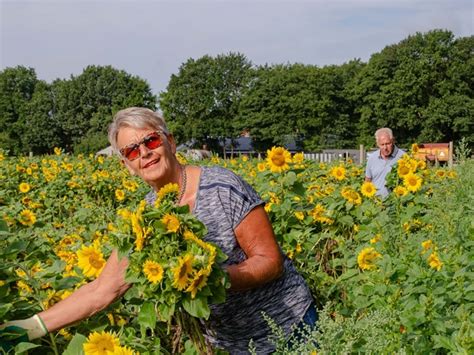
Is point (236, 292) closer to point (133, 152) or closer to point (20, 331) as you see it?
point (133, 152)

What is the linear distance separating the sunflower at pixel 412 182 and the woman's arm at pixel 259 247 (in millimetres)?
2708

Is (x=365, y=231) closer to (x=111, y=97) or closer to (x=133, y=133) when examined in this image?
(x=133, y=133)

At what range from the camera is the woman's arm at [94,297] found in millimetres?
1819

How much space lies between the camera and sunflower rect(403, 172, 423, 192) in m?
4.53

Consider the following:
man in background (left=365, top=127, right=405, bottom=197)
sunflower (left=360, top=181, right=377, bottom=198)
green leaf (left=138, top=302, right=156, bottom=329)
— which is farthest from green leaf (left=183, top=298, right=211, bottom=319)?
man in background (left=365, top=127, right=405, bottom=197)

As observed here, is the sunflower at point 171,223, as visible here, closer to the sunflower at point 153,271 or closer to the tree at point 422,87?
the sunflower at point 153,271

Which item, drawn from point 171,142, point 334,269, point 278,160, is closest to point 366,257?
point 334,269

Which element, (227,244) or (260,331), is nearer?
(227,244)

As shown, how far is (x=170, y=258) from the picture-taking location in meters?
1.47

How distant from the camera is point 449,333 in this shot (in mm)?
1979

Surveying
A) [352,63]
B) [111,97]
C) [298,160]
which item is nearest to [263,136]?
[352,63]

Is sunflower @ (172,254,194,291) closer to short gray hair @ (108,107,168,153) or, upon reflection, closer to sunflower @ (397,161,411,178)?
short gray hair @ (108,107,168,153)

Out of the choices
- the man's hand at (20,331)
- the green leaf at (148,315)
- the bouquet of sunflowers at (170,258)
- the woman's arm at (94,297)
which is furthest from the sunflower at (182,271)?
the man's hand at (20,331)

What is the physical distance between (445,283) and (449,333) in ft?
1.35
